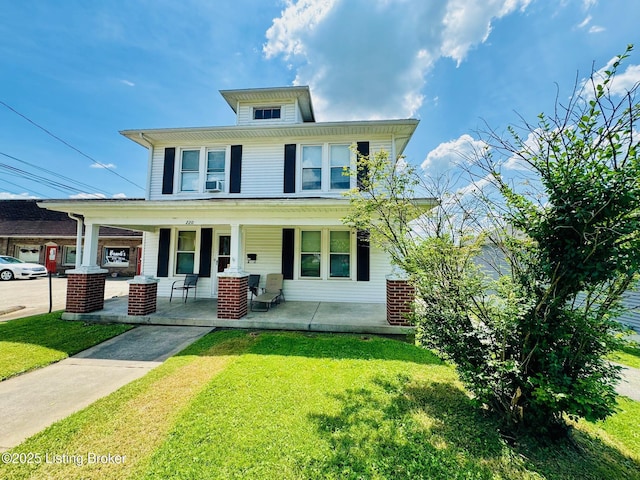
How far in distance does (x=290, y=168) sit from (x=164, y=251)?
5.10 meters

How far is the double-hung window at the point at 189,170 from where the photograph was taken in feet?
29.0

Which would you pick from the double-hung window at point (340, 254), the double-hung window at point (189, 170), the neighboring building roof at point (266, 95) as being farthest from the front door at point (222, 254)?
the neighboring building roof at point (266, 95)

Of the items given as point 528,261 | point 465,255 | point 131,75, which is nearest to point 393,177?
point 465,255

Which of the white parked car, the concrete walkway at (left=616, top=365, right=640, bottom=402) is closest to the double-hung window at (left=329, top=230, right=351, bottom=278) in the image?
the concrete walkway at (left=616, top=365, right=640, bottom=402)

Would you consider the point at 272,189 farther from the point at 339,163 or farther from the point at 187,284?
the point at 187,284

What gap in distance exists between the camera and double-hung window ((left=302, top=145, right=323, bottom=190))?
27.7 ft

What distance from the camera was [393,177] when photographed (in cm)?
448

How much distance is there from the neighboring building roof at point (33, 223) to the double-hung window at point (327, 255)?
48.5 feet

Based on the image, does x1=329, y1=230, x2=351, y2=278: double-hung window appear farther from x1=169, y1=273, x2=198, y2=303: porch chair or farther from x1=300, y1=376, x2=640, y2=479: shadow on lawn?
x1=300, y1=376, x2=640, y2=479: shadow on lawn

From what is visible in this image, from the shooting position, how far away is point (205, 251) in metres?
8.78

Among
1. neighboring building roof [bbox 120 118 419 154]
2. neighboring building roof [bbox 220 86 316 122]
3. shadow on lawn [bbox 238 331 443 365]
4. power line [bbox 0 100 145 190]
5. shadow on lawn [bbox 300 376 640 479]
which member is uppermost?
power line [bbox 0 100 145 190]

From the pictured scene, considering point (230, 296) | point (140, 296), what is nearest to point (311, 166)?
point (230, 296)

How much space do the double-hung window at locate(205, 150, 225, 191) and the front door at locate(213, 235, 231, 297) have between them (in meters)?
1.67

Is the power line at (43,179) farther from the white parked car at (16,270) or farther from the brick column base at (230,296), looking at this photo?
the brick column base at (230,296)
